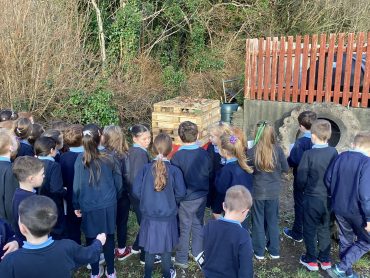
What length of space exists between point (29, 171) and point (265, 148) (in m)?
2.36

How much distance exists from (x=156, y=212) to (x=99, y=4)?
9.11 m

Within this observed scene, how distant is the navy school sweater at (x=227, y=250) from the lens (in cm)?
273

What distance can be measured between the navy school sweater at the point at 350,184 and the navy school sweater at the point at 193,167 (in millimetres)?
1274

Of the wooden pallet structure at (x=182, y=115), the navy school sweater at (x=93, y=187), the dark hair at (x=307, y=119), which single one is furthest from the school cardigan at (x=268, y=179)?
the wooden pallet structure at (x=182, y=115)

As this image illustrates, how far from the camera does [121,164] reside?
14.3ft

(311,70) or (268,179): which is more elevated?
(311,70)

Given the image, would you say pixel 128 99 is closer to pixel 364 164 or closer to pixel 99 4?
pixel 99 4

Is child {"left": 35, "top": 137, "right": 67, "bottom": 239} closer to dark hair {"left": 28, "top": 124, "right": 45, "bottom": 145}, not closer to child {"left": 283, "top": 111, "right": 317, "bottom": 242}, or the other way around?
dark hair {"left": 28, "top": 124, "right": 45, "bottom": 145}

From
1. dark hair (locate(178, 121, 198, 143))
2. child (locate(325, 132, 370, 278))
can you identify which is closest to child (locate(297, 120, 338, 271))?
child (locate(325, 132, 370, 278))

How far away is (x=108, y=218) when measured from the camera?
3912 millimetres

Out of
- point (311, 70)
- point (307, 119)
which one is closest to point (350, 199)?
point (307, 119)

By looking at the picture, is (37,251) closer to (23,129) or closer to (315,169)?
Answer: (23,129)

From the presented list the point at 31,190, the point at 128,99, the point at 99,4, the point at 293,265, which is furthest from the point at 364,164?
the point at 99,4

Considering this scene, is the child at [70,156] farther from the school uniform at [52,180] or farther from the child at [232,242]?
the child at [232,242]
